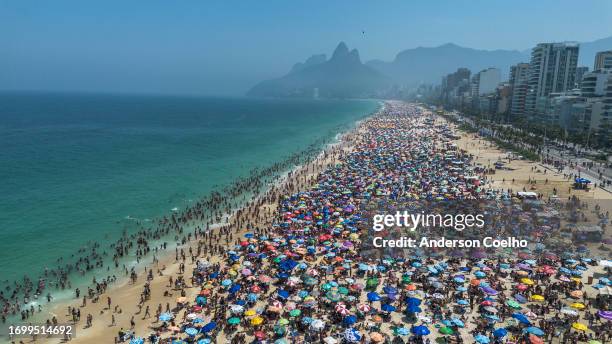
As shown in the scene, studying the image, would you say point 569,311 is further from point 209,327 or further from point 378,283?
point 209,327

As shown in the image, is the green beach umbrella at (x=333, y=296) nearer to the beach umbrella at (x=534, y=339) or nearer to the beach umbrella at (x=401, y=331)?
the beach umbrella at (x=401, y=331)

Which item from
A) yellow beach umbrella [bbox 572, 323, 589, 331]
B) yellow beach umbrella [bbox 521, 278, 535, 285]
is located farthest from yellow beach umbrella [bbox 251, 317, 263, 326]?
yellow beach umbrella [bbox 521, 278, 535, 285]

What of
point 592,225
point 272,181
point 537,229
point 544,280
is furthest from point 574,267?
point 272,181

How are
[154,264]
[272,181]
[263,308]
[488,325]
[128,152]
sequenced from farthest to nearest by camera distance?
[128,152] < [272,181] < [154,264] < [263,308] < [488,325]

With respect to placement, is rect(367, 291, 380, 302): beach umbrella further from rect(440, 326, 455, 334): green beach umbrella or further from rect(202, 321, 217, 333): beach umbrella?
rect(202, 321, 217, 333): beach umbrella

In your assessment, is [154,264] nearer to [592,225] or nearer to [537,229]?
[537,229]

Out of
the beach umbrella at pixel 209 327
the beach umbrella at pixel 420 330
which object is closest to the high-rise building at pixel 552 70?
the beach umbrella at pixel 420 330
